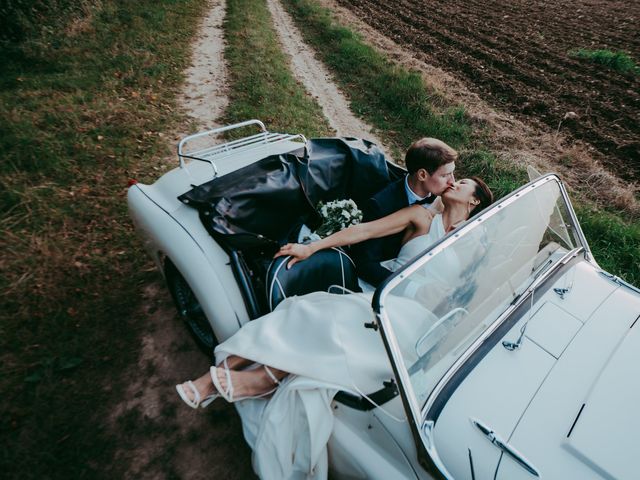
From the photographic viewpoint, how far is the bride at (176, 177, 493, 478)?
171 cm

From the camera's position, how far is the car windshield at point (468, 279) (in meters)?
1.61

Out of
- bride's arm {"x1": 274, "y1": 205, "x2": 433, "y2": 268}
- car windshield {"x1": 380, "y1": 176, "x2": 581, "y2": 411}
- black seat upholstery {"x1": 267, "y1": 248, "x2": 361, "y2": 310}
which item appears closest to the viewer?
car windshield {"x1": 380, "y1": 176, "x2": 581, "y2": 411}

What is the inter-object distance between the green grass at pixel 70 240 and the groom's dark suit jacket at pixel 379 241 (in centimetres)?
197

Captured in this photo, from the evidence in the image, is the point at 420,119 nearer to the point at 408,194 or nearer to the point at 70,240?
the point at 408,194

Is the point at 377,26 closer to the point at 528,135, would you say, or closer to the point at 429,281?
the point at 528,135

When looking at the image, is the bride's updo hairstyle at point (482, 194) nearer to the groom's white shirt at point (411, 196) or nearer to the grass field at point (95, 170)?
the groom's white shirt at point (411, 196)

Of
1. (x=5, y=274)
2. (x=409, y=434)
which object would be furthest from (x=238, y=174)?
(x=5, y=274)

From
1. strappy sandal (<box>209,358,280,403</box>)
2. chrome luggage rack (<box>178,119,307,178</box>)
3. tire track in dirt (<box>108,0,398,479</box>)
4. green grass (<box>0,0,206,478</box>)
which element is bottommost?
tire track in dirt (<box>108,0,398,479</box>)

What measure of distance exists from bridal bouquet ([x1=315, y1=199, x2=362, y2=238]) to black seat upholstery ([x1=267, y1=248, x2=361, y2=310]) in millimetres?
279

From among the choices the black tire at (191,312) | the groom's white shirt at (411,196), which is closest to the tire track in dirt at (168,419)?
the black tire at (191,312)

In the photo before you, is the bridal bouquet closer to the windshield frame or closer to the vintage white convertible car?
the vintage white convertible car

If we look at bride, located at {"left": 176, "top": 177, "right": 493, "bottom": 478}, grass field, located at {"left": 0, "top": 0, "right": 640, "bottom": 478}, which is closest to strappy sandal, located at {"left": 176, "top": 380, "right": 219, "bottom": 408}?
bride, located at {"left": 176, "top": 177, "right": 493, "bottom": 478}

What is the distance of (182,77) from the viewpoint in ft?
24.0

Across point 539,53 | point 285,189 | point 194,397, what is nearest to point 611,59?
point 539,53
